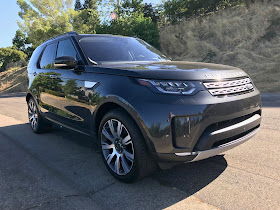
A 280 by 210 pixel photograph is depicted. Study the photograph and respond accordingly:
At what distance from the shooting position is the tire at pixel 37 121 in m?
4.86

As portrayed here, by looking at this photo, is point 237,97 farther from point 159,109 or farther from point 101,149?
point 101,149

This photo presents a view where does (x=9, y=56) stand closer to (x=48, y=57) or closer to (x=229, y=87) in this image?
(x=48, y=57)

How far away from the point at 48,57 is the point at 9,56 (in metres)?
53.9

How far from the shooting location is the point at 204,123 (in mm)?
2205

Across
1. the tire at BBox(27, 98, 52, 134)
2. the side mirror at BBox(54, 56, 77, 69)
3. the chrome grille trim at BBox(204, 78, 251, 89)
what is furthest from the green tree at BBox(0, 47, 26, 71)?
the chrome grille trim at BBox(204, 78, 251, 89)

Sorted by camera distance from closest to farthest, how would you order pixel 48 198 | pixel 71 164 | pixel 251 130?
1. pixel 48 198
2. pixel 251 130
3. pixel 71 164

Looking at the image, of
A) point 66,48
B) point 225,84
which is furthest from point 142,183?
point 66,48

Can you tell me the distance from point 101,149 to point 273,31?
17.5 meters

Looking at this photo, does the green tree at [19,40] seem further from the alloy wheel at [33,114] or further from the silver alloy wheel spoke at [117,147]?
the silver alloy wheel spoke at [117,147]

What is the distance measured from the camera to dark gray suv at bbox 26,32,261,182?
222cm

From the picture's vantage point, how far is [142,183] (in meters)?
2.69

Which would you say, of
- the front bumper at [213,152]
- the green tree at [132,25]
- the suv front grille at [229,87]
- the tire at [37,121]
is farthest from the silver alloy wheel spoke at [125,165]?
the green tree at [132,25]

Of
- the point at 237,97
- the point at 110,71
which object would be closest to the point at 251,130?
the point at 237,97

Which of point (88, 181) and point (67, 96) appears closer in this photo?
point (88, 181)
